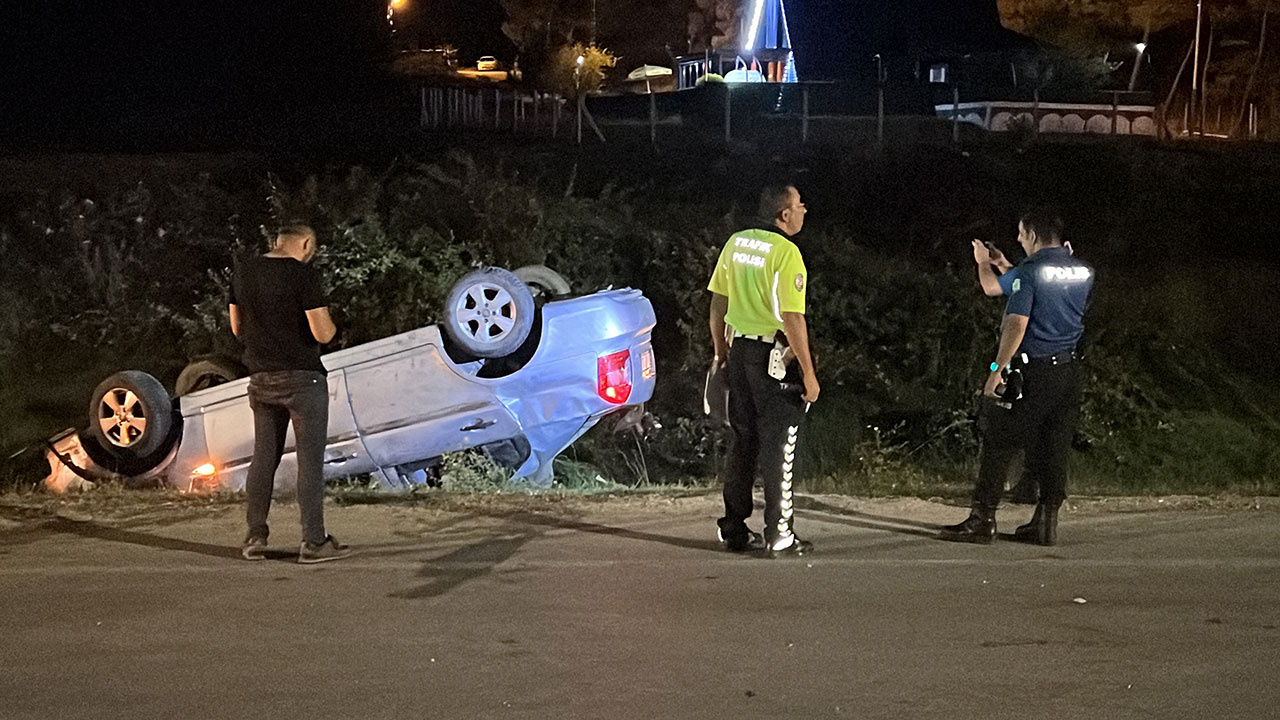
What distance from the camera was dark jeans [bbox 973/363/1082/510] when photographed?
7.55 meters

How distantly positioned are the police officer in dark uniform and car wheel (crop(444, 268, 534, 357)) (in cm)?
287

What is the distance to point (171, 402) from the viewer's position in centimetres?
971

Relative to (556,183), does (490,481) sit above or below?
below

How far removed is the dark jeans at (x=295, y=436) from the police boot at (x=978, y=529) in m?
3.29

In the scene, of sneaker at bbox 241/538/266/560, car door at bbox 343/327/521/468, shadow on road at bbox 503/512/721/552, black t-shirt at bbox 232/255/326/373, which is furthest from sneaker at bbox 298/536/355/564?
car door at bbox 343/327/521/468

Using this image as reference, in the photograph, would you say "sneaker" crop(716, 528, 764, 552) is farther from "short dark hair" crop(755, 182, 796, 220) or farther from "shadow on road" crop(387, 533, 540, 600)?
"short dark hair" crop(755, 182, 796, 220)

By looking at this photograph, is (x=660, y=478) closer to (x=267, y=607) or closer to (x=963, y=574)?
(x=963, y=574)

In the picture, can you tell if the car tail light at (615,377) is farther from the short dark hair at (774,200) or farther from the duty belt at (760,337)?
the short dark hair at (774,200)

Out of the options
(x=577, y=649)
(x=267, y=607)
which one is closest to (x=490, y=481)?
(x=267, y=607)

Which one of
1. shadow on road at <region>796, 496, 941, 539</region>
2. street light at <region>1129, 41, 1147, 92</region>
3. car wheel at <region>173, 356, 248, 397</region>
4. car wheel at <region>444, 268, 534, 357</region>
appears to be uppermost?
street light at <region>1129, 41, 1147, 92</region>

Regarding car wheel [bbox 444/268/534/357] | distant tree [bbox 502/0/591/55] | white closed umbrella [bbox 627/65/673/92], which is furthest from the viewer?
distant tree [bbox 502/0/591/55]

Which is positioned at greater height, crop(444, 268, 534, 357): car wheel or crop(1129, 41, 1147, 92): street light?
crop(1129, 41, 1147, 92): street light

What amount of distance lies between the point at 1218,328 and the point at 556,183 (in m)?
7.80

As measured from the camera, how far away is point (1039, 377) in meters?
7.54
